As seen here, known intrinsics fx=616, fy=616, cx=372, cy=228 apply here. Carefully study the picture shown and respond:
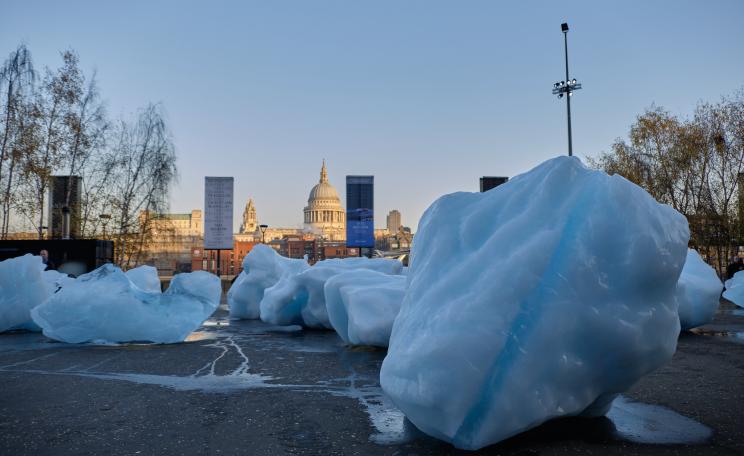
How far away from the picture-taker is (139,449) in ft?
15.0

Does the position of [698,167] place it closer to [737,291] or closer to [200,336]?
[737,291]

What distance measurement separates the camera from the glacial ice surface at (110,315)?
1130 cm

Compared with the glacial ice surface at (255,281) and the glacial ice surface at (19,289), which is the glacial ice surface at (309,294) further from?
the glacial ice surface at (19,289)

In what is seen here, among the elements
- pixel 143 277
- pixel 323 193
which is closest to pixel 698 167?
pixel 143 277

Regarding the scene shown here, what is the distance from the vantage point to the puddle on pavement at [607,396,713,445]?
474 centimetres

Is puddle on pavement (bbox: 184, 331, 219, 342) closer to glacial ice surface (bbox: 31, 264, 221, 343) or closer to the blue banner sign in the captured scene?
glacial ice surface (bbox: 31, 264, 221, 343)

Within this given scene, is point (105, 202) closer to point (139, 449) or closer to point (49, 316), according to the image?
point (49, 316)

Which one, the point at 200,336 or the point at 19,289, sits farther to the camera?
the point at 19,289

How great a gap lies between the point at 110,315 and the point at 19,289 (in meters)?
3.69

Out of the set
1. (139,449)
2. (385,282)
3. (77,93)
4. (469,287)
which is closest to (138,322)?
(385,282)

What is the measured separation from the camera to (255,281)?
18.5 m

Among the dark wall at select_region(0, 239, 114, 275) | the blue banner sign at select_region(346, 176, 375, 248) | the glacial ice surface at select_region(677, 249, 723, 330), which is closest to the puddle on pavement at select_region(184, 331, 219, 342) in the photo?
the glacial ice surface at select_region(677, 249, 723, 330)

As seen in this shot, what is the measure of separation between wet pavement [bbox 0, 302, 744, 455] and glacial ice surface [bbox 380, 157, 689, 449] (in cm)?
39

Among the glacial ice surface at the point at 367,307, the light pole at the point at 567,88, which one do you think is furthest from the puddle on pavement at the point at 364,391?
the light pole at the point at 567,88
